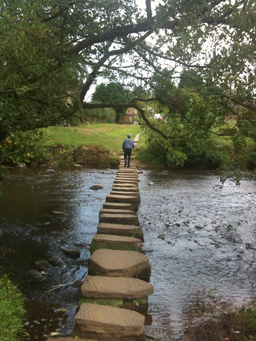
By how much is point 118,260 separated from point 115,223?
186cm

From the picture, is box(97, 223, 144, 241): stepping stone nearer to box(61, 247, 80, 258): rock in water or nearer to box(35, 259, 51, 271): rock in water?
box(61, 247, 80, 258): rock in water

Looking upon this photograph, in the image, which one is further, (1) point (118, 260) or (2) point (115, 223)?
(2) point (115, 223)

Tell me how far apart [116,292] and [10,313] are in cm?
121

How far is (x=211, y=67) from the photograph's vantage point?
4.98 metres

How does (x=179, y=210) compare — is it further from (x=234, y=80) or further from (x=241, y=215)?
(x=234, y=80)

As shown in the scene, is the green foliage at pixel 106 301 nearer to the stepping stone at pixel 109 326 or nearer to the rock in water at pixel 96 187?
the stepping stone at pixel 109 326

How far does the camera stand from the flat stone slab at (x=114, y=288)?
12.0ft

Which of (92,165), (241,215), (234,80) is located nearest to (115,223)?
(234,80)

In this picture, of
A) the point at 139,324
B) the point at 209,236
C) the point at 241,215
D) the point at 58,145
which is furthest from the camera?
the point at 58,145

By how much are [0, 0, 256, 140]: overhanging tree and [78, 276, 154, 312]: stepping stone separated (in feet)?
7.86

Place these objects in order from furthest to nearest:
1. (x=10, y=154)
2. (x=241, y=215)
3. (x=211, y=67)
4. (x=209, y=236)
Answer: (x=241, y=215) < (x=10, y=154) < (x=209, y=236) < (x=211, y=67)

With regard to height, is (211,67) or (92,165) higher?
(211,67)

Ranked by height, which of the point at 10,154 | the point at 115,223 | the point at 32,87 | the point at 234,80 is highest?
the point at 234,80

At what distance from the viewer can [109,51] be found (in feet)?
22.6
